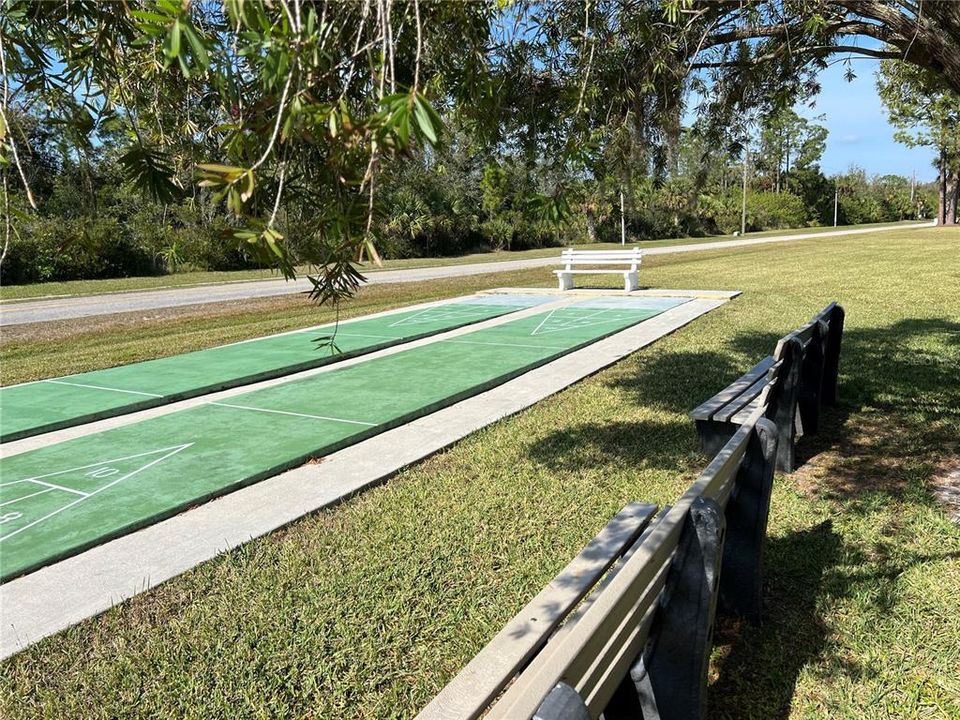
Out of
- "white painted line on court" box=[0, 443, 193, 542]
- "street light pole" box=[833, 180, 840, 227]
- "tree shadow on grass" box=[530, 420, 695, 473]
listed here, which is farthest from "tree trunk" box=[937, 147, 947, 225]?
"white painted line on court" box=[0, 443, 193, 542]

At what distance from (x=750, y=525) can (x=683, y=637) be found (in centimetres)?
112

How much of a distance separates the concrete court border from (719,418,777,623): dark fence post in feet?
8.41

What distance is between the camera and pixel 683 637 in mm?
2217

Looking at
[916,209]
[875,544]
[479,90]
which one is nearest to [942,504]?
[875,544]

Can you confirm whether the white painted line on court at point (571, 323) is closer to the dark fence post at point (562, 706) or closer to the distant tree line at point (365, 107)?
the distant tree line at point (365, 107)

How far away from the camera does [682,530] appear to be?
2227 mm

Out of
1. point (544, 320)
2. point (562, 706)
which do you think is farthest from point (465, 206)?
point (562, 706)

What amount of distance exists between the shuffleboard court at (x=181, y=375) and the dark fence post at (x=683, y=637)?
369 centimetres

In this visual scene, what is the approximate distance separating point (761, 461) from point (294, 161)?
245 centimetres

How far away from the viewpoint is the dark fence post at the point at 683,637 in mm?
2178

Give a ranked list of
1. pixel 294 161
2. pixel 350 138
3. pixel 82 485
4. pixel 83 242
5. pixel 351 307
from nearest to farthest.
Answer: pixel 350 138, pixel 83 242, pixel 294 161, pixel 82 485, pixel 351 307

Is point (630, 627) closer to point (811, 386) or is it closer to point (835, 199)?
point (811, 386)

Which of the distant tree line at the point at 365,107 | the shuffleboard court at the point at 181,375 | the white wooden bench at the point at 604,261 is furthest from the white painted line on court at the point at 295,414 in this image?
the white wooden bench at the point at 604,261

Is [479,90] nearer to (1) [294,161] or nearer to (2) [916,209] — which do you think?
(1) [294,161]
